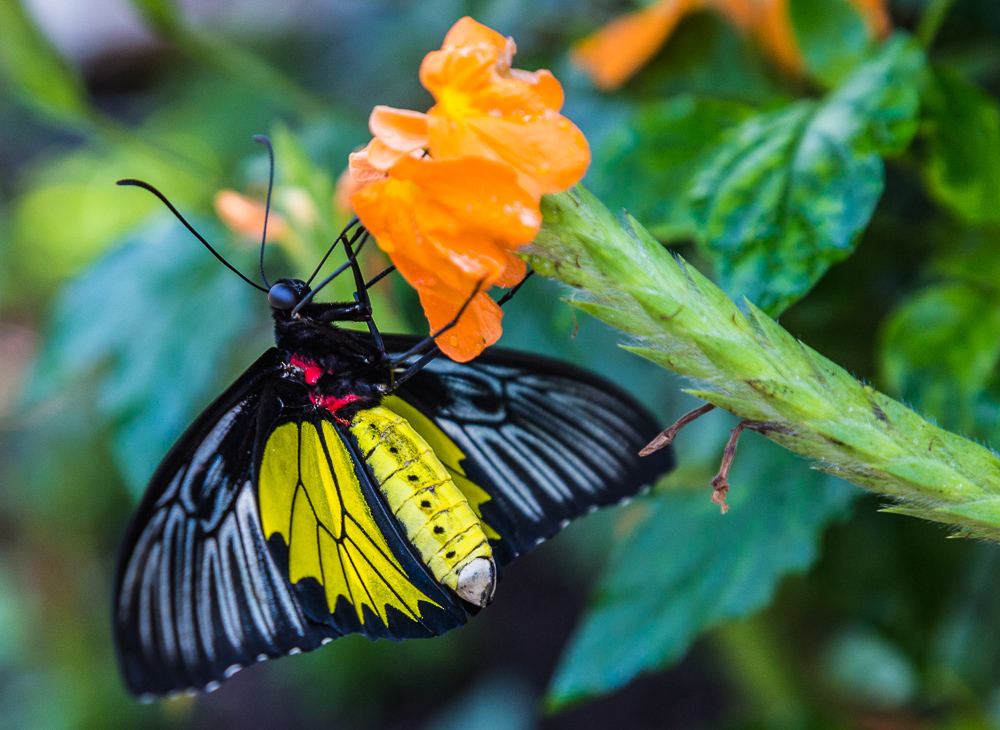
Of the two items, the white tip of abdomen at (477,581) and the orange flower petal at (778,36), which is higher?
the orange flower petal at (778,36)

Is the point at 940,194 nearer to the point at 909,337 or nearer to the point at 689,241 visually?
the point at 909,337

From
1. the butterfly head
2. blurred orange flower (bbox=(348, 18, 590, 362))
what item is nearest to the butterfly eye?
the butterfly head

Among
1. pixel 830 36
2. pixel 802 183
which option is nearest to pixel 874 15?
pixel 830 36

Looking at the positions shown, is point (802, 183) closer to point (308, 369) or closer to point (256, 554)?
point (308, 369)

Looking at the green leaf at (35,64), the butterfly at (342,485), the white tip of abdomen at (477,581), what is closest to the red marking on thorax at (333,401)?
the butterfly at (342,485)

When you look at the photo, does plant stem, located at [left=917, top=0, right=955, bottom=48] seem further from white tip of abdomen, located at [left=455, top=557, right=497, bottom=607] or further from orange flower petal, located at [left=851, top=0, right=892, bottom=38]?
white tip of abdomen, located at [left=455, top=557, right=497, bottom=607]

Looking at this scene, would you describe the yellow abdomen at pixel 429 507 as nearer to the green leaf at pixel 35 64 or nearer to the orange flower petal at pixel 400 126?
the orange flower petal at pixel 400 126

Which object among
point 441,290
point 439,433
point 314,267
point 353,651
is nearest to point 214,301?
point 314,267
